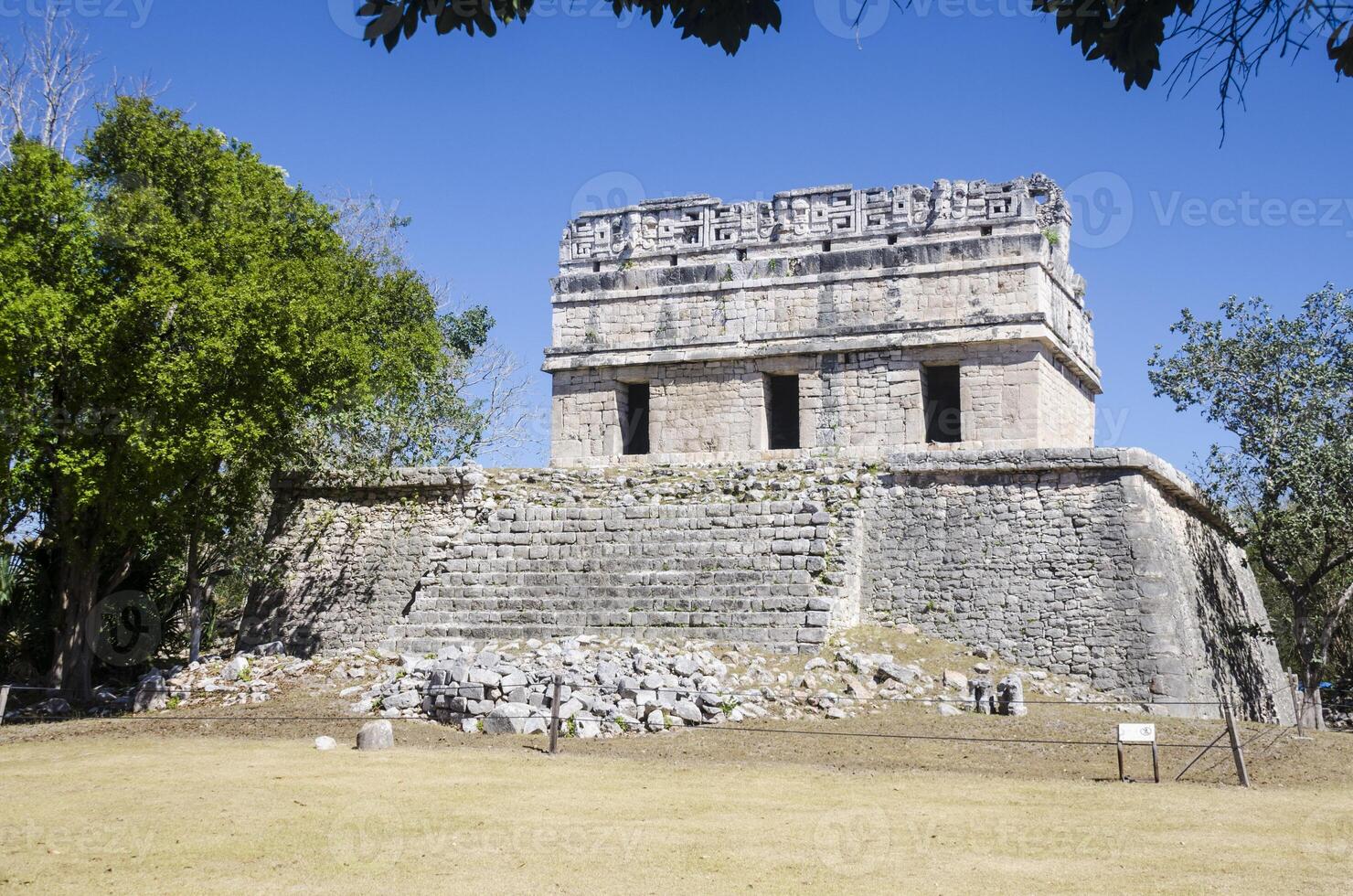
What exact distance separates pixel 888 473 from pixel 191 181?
370 inches

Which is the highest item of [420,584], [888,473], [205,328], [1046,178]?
[1046,178]

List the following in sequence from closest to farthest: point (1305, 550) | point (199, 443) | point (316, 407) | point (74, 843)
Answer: point (74, 843) → point (199, 443) → point (316, 407) → point (1305, 550)

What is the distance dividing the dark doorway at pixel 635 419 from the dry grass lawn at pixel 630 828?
987 cm

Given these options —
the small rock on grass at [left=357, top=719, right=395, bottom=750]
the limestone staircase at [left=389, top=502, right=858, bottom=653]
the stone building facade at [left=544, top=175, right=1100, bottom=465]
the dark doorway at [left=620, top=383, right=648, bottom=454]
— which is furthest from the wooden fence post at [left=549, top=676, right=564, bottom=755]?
→ the dark doorway at [left=620, top=383, right=648, bottom=454]

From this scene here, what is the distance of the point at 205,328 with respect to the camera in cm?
1498

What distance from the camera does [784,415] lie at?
850 inches

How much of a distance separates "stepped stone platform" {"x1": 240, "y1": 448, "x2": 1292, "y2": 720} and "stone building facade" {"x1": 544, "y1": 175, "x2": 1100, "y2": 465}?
160 cm

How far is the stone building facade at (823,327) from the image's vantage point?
19.0 metres

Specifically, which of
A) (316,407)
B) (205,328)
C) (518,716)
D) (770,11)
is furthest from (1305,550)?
(770,11)

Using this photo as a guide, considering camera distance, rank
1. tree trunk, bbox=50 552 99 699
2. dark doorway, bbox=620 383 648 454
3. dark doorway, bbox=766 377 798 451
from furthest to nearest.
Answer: dark doorway, bbox=766 377 798 451 → dark doorway, bbox=620 383 648 454 → tree trunk, bbox=50 552 99 699

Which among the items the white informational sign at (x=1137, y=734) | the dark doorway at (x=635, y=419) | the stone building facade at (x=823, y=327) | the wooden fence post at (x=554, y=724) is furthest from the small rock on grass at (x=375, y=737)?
the dark doorway at (x=635, y=419)

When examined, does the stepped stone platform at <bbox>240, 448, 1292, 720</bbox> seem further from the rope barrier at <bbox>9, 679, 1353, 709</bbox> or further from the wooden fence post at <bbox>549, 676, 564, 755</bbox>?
the wooden fence post at <bbox>549, 676, 564, 755</bbox>

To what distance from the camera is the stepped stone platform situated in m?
15.4

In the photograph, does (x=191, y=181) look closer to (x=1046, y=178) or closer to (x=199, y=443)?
(x=199, y=443)
